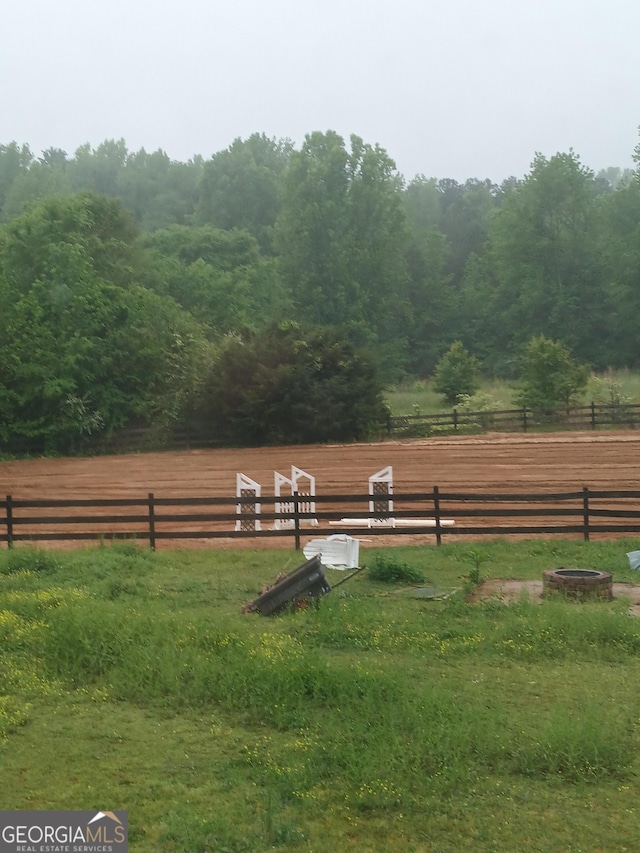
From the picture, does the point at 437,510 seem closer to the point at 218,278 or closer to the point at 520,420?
the point at 520,420

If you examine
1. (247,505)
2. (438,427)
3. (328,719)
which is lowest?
(328,719)

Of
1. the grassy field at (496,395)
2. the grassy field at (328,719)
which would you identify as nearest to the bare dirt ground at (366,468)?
the grassy field at (496,395)

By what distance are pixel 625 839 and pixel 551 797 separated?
2.15 ft

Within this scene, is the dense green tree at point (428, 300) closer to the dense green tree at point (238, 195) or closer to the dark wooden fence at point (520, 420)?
the dense green tree at point (238, 195)

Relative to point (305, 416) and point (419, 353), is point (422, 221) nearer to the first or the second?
point (419, 353)

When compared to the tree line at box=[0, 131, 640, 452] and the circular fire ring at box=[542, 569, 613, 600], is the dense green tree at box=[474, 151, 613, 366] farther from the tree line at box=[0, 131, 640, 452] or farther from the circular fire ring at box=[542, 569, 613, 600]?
the circular fire ring at box=[542, 569, 613, 600]

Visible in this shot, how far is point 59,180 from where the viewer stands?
112 meters

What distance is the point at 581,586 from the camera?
477 inches

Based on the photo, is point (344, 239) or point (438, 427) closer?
point (438, 427)

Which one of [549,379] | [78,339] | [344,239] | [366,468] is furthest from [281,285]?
[366,468]

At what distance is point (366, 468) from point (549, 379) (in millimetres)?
17865

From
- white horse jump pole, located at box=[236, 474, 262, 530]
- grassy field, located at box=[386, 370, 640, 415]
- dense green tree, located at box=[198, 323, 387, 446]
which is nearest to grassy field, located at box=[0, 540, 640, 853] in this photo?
white horse jump pole, located at box=[236, 474, 262, 530]

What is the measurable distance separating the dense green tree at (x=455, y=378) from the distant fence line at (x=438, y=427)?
4.85 meters

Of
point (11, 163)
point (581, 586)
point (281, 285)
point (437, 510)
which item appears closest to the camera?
point (581, 586)
